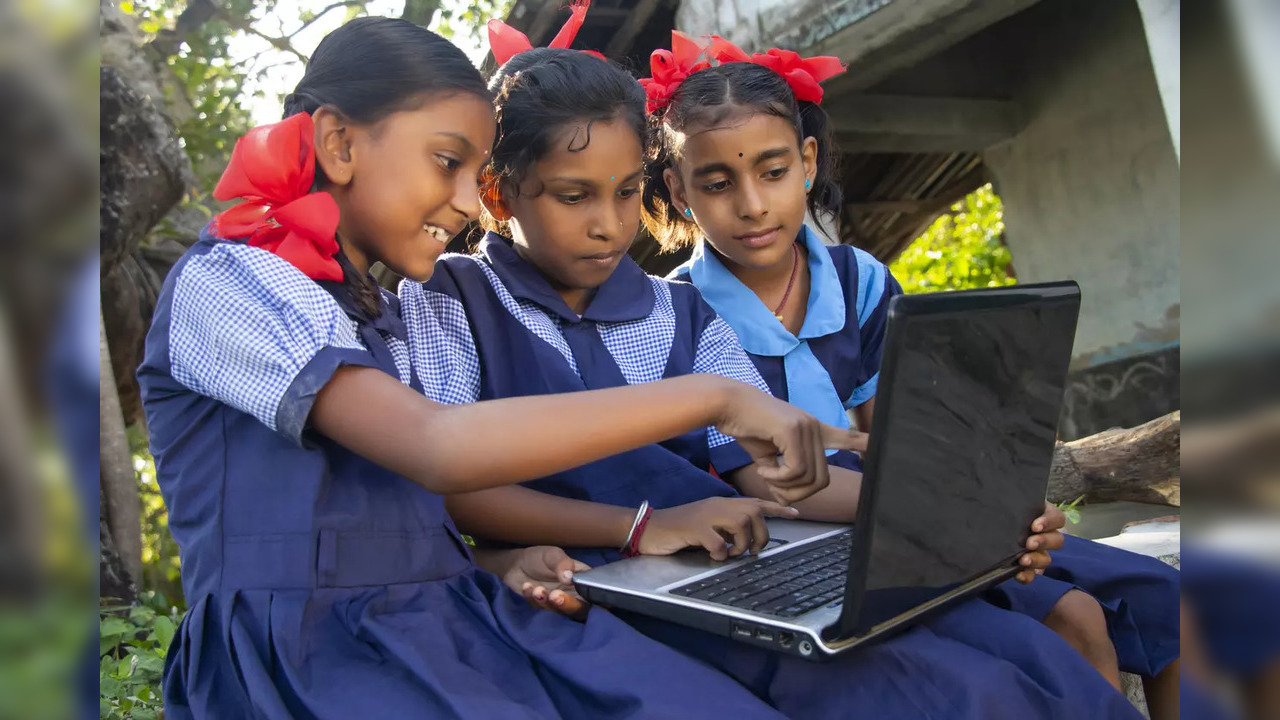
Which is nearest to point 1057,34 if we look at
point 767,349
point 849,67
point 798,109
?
point 849,67

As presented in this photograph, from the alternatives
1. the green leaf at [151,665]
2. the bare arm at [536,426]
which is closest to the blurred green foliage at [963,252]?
the green leaf at [151,665]

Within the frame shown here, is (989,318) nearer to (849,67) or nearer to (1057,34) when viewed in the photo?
(849,67)

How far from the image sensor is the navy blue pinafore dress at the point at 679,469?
1.22 metres

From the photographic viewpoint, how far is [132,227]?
4156 mm

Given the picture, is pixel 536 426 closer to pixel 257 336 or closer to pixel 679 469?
pixel 257 336

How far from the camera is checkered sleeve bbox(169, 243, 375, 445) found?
48.3 inches

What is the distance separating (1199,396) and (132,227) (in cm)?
443

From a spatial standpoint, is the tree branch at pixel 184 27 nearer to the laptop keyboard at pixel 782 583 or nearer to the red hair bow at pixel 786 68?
the red hair bow at pixel 786 68

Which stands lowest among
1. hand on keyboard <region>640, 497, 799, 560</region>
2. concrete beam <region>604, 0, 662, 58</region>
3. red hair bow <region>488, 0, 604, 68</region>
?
hand on keyboard <region>640, 497, 799, 560</region>

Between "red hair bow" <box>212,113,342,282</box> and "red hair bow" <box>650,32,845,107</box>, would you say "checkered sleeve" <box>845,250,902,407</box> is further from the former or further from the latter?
"red hair bow" <box>212,113,342,282</box>

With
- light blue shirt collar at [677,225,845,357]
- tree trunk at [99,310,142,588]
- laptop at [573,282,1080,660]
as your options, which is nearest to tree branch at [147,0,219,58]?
tree trunk at [99,310,142,588]

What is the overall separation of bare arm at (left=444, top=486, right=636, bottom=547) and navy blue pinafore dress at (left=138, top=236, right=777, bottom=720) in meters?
0.20

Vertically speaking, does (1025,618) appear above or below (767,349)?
below

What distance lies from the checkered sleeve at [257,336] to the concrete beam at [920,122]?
3.93 m
